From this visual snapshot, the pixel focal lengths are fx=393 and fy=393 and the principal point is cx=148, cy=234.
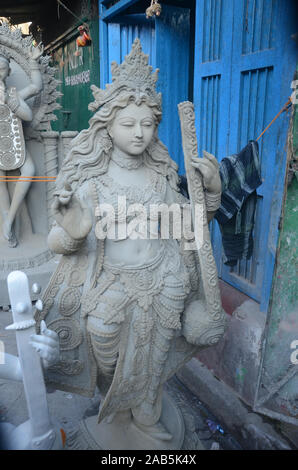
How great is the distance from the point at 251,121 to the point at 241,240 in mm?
950

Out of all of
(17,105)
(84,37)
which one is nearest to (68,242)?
(17,105)

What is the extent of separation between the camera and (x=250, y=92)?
310cm

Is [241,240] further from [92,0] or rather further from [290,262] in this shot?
[92,0]

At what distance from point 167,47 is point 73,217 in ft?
12.3

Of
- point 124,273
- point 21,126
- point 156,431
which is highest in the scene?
point 21,126

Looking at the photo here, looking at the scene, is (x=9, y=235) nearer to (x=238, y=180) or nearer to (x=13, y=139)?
(x=13, y=139)

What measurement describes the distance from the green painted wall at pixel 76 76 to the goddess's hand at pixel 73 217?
22.3 ft

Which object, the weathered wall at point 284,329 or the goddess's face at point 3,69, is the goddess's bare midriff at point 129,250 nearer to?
the weathered wall at point 284,329

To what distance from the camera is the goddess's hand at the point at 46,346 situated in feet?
6.10

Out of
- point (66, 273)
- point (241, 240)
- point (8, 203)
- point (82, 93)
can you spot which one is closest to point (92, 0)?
point (82, 93)

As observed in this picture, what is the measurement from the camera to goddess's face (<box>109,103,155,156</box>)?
211cm

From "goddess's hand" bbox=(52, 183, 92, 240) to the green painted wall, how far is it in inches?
267

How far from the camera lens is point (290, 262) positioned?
231 cm

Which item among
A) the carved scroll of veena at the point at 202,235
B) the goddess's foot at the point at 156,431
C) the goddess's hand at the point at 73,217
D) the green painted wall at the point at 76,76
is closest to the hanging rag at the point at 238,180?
the carved scroll of veena at the point at 202,235
